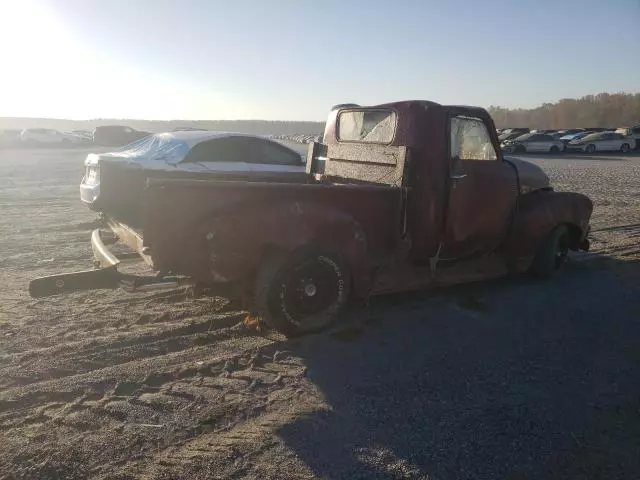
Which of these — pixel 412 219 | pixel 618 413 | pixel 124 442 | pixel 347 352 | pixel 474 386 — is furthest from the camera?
pixel 412 219

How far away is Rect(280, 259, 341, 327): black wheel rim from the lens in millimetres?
4637

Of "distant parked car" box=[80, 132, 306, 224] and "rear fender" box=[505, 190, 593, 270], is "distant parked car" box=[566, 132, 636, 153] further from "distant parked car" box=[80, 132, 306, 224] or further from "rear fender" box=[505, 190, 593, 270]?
"rear fender" box=[505, 190, 593, 270]

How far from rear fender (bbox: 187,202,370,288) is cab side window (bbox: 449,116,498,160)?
1552 millimetres

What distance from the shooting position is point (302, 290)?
4711 mm

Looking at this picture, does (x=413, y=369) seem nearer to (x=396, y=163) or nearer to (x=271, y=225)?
(x=271, y=225)

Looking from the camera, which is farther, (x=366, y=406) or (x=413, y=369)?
(x=413, y=369)

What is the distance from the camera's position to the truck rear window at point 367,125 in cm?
565

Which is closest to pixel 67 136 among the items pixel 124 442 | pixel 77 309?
pixel 77 309

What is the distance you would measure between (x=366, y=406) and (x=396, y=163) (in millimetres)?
2565

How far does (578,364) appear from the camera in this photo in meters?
4.36

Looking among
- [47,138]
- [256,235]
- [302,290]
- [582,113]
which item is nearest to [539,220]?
[302,290]

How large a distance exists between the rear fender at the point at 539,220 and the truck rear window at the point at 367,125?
1.90m

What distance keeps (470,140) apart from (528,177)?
3.73ft

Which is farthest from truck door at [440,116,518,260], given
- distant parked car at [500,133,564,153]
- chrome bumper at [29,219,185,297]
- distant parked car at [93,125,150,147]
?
distant parked car at [500,133,564,153]
